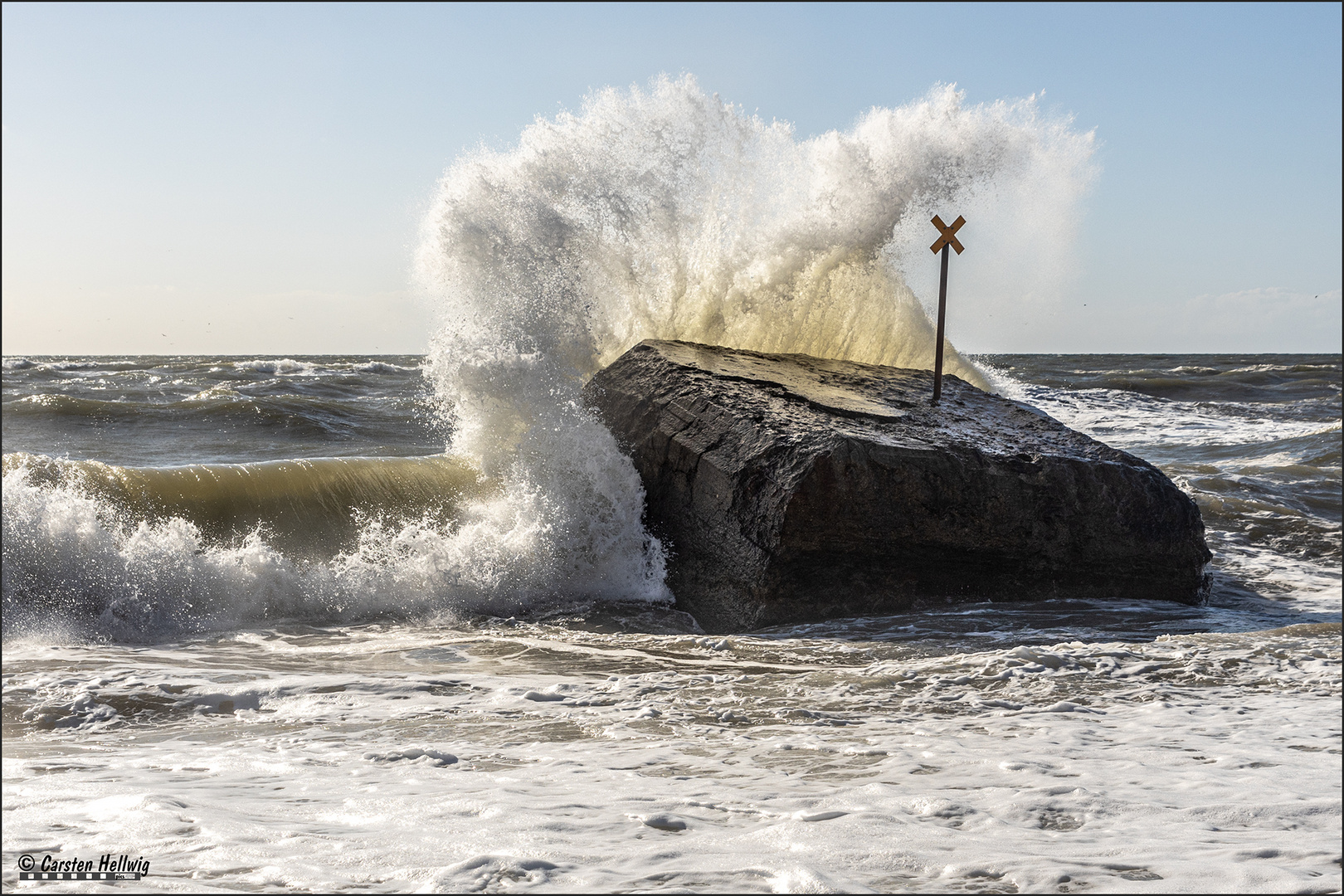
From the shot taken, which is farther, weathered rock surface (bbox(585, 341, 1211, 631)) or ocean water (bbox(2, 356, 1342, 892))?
weathered rock surface (bbox(585, 341, 1211, 631))

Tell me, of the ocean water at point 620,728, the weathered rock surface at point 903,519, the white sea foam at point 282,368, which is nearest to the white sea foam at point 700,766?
the ocean water at point 620,728

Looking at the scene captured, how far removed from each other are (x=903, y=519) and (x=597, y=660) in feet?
6.63

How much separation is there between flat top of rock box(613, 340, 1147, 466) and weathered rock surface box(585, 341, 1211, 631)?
3 cm

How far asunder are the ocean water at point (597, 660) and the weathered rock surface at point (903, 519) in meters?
0.24

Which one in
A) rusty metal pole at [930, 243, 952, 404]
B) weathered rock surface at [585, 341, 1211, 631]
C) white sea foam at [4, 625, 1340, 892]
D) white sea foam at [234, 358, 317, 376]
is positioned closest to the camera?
white sea foam at [4, 625, 1340, 892]

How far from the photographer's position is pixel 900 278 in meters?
8.99

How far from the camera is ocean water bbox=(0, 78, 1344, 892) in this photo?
88.2 inches

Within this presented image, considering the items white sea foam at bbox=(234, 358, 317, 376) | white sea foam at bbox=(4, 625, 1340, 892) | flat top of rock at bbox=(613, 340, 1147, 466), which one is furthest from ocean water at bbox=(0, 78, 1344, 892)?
white sea foam at bbox=(234, 358, 317, 376)

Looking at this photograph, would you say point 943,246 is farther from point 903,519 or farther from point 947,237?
point 903,519

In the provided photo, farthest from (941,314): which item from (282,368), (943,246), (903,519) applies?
(282,368)

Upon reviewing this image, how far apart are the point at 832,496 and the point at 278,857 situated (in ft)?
11.8

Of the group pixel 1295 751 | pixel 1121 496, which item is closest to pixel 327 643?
pixel 1295 751

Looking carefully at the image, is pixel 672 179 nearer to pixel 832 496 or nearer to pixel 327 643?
pixel 832 496

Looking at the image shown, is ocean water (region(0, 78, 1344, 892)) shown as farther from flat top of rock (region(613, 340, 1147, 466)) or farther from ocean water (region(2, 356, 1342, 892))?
flat top of rock (region(613, 340, 1147, 466))
